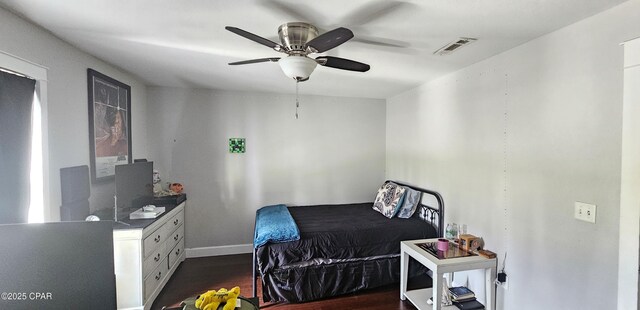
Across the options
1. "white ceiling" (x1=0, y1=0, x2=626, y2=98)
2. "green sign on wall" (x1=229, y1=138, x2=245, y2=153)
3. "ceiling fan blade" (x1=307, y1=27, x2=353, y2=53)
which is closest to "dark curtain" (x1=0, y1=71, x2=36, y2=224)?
"white ceiling" (x1=0, y1=0, x2=626, y2=98)

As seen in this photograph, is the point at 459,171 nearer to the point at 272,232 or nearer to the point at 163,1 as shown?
the point at 272,232

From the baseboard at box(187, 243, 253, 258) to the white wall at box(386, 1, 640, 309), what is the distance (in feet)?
8.91

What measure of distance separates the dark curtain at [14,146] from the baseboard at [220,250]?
220 centimetres

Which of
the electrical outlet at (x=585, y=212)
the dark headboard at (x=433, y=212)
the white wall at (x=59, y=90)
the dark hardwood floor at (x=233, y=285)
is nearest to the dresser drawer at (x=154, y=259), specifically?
the dark hardwood floor at (x=233, y=285)

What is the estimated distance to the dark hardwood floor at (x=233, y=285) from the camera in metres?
2.58

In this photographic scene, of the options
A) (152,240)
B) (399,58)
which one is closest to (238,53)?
(399,58)

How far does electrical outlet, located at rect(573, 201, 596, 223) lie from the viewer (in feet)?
5.28

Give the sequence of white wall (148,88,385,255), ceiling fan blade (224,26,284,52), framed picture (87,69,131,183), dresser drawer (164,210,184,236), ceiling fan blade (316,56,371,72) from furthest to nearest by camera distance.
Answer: white wall (148,88,385,255)
dresser drawer (164,210,184,236)
framed picture (87,69,131,183)
ceiling fan blade (316,56,371,72)
ceiling fan blade (224,26,284,52)

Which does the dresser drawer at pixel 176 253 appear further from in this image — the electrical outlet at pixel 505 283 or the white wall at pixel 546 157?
the electrical outlet at pixel 505 283

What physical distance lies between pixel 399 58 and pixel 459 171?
1306 mm

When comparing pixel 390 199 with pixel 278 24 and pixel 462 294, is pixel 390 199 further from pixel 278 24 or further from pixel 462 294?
pixel 278 24

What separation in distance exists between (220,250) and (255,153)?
1.45 m

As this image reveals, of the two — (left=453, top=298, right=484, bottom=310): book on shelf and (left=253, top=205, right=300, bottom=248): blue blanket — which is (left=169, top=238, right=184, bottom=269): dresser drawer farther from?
(left=453, top=298, right=484, bottom=310): book on shelf

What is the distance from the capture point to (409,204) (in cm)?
325
